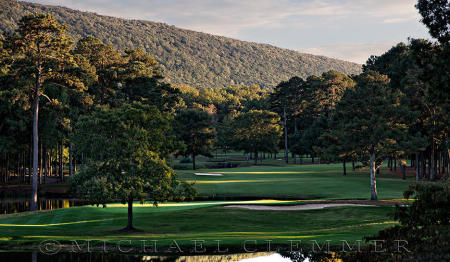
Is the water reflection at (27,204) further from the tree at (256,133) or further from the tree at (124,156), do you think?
the tree at (256,133)

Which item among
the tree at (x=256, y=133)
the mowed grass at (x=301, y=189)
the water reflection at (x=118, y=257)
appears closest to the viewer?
the water reflection at (x=118, y=257)

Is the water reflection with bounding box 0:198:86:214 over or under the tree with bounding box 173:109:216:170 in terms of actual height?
under

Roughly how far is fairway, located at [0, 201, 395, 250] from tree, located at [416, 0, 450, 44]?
9.77m

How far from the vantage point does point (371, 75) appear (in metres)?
38.5

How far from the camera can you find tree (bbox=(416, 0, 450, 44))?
20719 mm

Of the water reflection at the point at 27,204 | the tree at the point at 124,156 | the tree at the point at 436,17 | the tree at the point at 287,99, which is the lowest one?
the water reflection at the point at 27,204

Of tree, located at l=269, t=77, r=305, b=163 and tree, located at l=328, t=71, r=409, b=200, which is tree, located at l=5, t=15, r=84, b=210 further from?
tree, located at l=269, t=77, r=305, b=163

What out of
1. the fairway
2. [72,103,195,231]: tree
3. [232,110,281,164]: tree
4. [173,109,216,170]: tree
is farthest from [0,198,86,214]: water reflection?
[232,110,281,164]: tree

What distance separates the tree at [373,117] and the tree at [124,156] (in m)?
19.4

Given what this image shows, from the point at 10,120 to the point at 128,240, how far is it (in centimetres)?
4695

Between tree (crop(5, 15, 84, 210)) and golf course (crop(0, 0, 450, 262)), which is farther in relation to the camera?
tree (crop(5, 15, 84, 210))

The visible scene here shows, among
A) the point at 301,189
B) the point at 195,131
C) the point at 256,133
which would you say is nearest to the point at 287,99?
the point at 256,133

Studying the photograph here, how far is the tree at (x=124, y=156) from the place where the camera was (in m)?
24.2

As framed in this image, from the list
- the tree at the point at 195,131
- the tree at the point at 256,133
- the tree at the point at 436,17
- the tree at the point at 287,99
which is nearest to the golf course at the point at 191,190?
the tree at the point at 436,17
